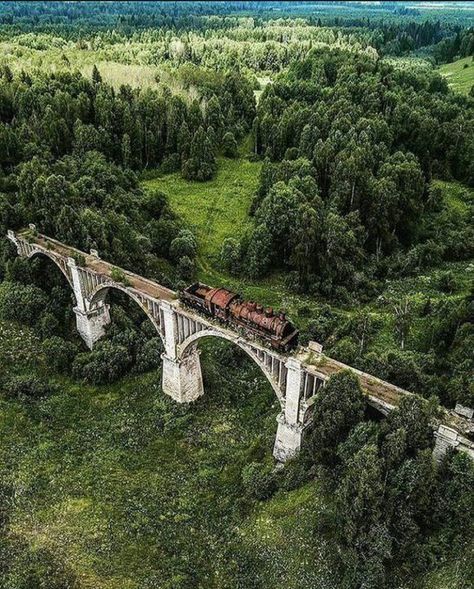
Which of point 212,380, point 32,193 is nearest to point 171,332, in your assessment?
point 212,380

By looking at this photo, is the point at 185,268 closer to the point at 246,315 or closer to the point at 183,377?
the point at 183,377

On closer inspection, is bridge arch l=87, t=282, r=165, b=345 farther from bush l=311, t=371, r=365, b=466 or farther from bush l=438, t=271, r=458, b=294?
bush l=438, t=271, r=458, b=294

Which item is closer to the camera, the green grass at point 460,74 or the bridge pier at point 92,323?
the bridge pier at point 92,323

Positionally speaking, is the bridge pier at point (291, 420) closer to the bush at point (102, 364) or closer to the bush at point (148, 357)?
the bush at point (148, 357)

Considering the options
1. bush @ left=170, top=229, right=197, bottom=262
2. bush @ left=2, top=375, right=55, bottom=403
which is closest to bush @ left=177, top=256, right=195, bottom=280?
bush @ left=170, top=229, right=197, bottom=262

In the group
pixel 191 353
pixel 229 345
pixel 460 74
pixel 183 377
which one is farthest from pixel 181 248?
pixel 460 74

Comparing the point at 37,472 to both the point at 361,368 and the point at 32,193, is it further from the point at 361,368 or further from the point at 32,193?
the point at 32,193

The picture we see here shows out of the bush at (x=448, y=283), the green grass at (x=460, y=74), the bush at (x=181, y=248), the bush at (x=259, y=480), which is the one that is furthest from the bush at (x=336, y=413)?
the green grass at (x=460, y=74)
